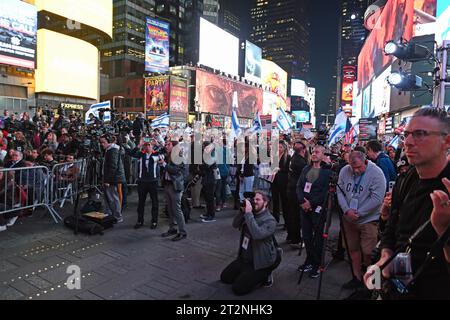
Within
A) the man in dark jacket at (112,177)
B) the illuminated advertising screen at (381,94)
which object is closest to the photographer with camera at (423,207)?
the man in dark jacket at (112,177)

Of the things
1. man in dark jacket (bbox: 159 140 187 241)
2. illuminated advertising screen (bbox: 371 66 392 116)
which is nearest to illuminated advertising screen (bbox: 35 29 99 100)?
man in dark jacket (bbox: 159 140 187 241)

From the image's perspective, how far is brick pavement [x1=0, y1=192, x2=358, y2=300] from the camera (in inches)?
163

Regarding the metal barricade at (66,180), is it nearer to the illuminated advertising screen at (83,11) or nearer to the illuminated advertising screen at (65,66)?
the illuminated advertising screen at (65,66)

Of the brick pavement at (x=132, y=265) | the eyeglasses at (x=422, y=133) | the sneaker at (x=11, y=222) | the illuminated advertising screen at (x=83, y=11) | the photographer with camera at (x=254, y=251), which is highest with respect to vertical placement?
the illuminated advertising screen at (x=83, y=11)

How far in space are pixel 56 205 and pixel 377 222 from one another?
8.03 meters

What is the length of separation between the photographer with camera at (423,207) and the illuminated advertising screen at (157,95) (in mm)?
50687

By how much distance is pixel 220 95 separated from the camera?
6178cm

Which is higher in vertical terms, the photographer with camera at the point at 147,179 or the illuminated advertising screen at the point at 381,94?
the illuminated advertising screen at the point at 381,94

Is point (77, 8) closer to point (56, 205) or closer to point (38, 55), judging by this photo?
point (38, 55)

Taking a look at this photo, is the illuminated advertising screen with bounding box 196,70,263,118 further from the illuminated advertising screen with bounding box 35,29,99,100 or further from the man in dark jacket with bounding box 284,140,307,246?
the man in dark jacket with bounding box 284,140,307,246

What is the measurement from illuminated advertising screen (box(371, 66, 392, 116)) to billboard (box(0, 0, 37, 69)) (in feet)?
108

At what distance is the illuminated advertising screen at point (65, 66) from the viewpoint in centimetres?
3016

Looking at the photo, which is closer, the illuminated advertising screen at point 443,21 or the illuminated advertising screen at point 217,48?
the illuminated advertising screen at point 443,21
